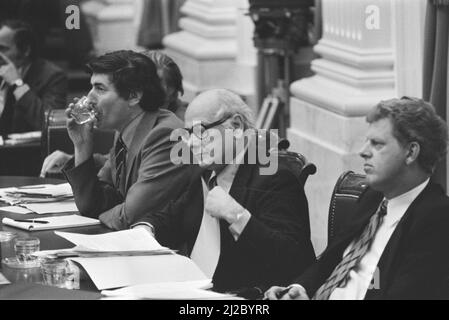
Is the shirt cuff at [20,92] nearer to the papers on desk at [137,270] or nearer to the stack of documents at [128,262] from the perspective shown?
the stack of documents at [128,262]

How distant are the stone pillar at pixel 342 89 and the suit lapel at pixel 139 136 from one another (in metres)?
1.65

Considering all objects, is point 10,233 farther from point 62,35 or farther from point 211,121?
point 62,35

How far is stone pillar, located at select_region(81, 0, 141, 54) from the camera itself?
12.3 m

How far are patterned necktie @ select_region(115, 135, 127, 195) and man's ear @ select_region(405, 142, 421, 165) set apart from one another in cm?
158

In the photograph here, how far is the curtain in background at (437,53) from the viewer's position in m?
4.33

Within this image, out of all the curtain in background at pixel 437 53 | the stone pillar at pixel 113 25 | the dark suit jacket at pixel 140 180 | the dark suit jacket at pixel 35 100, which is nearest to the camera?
the dark suit jacket at pixel 140 180

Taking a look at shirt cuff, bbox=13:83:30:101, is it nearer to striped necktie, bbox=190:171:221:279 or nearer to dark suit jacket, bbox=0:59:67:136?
dark suit jacket, bbox=0:59:67:136

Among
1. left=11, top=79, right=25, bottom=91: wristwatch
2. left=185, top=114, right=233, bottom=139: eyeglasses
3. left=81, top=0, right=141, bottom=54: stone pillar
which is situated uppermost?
left=185, top=114, right=233, bottom=139: eyeglasses

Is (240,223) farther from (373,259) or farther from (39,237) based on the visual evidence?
(39,237)

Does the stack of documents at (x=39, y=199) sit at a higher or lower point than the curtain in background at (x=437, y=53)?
lower

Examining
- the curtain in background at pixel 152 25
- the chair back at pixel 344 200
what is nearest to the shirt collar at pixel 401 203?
the chair back at pixel 344 200

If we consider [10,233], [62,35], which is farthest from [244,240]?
[62,35]

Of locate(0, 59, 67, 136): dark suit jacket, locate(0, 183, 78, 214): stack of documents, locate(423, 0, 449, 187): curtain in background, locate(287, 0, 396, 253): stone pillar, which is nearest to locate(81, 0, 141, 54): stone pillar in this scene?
locate(0, 59, 67, 136): dark suit jacket
